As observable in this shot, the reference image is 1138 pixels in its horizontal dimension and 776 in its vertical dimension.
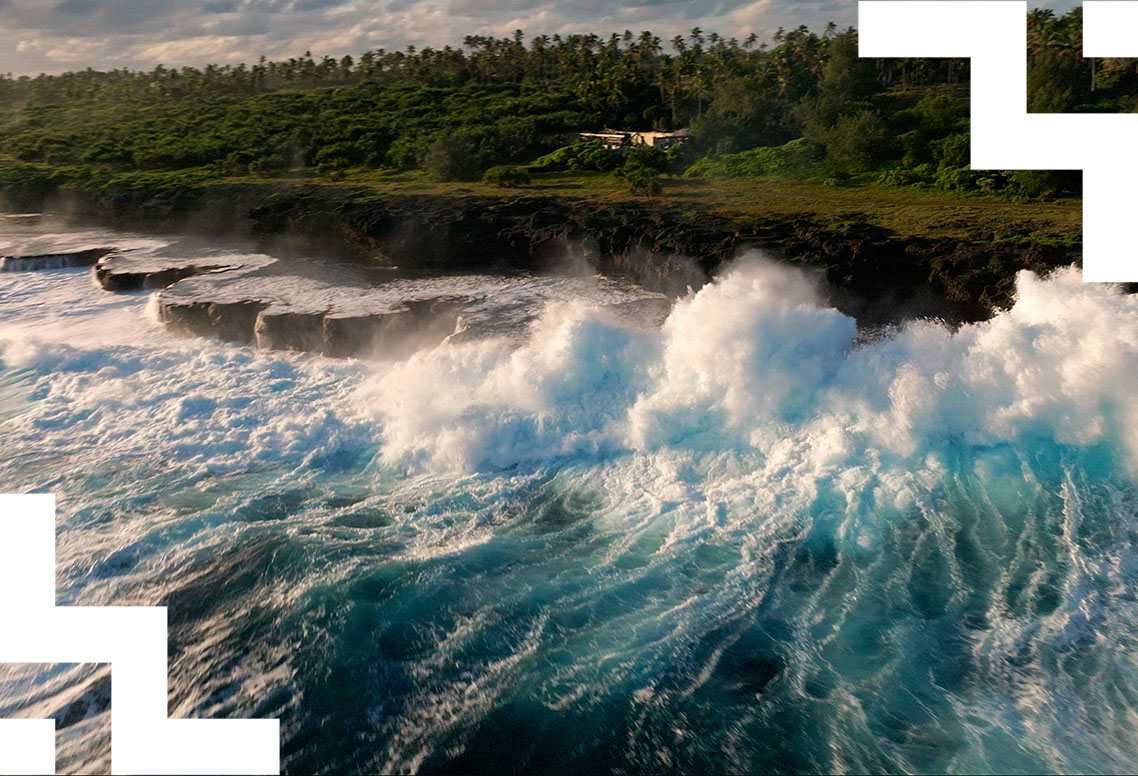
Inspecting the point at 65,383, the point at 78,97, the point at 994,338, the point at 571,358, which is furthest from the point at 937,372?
the point at 78,97

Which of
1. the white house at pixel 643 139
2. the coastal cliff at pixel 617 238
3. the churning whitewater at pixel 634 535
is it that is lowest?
the churning whitewater at pixel 634 535

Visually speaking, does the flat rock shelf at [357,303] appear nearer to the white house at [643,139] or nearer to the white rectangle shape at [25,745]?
the white rectangle shape at [25,745]

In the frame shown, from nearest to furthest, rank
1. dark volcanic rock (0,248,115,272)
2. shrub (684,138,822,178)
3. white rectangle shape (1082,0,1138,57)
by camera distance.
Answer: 1. white rectangle shape (1082,0,1138,57)
2. dark volcanic rock (0,248,115,272)
3. shrub (684,138,822,178)

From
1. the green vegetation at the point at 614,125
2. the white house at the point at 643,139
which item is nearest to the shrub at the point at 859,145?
the green vegetation at the point at 614,125

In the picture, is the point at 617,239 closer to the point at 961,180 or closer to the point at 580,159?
the point at 961,180
